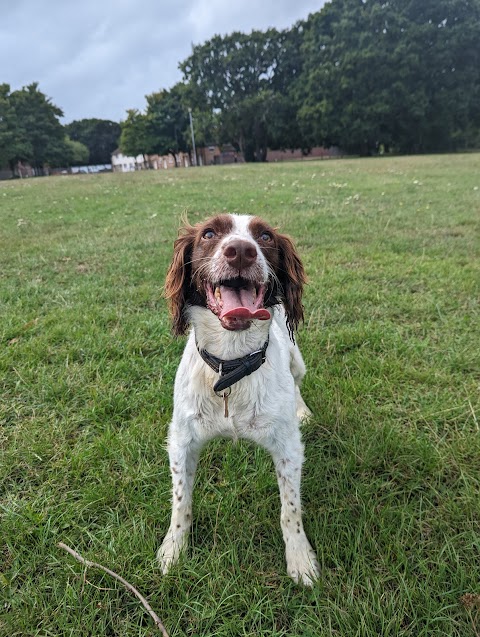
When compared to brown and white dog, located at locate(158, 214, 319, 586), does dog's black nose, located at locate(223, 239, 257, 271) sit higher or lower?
higher

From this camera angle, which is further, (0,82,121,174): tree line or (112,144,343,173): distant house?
(112,144,343,173): distant house

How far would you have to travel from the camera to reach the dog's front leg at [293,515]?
1.83 metres

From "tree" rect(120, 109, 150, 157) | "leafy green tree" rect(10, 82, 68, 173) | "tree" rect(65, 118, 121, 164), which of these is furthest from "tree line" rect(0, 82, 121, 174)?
"tree" rect(65, 118, 121, 164)

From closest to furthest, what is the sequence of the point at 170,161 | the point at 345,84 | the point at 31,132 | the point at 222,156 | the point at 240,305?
the point at 240,305 < the point at 345,84 < the point at 31,132 < the point at 222,156 < the point at 170,161

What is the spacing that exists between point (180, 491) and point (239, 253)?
113 cm

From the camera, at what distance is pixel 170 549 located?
6.24 feet

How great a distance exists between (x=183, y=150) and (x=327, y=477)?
6333 cm

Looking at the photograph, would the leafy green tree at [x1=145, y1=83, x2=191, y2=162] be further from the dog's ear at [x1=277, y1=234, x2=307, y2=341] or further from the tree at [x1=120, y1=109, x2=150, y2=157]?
the dog's ear at [x1=277, y1=234, x2=307, y2=341]

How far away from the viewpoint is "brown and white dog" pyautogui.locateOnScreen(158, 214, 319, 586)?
1838mm

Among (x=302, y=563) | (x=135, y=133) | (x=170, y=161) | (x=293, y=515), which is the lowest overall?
(x=170, y=161)

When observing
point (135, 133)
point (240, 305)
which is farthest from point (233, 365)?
point (135, 133)

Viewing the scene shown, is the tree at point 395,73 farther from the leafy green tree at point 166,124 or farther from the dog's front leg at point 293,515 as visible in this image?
the dog's front leg at point 293,515

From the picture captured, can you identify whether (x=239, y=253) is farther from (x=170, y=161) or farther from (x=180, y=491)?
(x=170, y=161)

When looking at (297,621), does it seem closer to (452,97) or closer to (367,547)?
(367,547)
